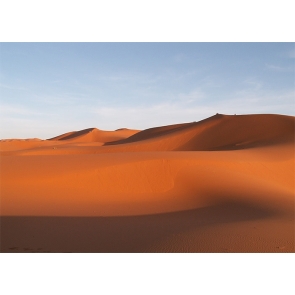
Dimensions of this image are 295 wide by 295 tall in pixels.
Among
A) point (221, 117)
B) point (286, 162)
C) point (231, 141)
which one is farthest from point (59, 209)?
point (221, 117)

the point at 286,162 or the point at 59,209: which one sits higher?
the point at 286,162

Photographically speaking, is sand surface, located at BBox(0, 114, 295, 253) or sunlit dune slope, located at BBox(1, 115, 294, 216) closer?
sand surface, located at BBox(0, 114, 295, 253)

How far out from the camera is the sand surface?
5590 millimetres

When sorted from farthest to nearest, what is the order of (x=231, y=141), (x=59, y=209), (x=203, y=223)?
(x=231, y=141) < (x=59, y=209) < (x=203, y=223)

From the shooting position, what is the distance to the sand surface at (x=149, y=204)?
559cm

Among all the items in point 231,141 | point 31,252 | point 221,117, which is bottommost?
A: point 31,252

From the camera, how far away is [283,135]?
22.4 metres

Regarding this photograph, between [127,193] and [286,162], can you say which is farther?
[286,162]

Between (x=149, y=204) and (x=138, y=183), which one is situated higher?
(x=138, y=183)

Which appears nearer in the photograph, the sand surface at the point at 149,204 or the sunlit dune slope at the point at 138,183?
the sand surface at the point at 149,204

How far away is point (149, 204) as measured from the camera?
8.88 meters

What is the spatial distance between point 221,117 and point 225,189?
21.7m

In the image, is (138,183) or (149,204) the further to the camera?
(138,183)

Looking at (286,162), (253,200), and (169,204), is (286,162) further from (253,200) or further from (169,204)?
(169,204)
